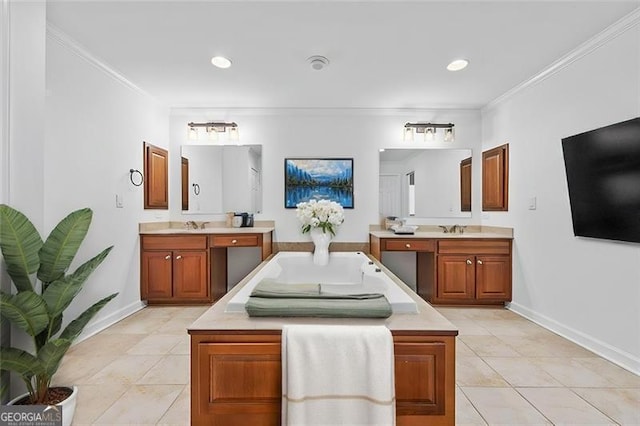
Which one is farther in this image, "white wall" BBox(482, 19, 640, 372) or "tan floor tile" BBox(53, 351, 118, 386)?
"white wall" BBox(482, 19, 640, 372)

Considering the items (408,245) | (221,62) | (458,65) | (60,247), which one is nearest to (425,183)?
(408,245)

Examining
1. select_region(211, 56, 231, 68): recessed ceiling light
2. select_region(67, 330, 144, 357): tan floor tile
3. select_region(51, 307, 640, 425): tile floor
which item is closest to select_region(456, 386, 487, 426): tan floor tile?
select_region(51, 307, 640, 425): tile floor

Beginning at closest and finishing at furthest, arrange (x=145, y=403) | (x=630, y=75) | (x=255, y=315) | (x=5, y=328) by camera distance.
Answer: (x=255, y=315), (x=5, y=328), (x=145, y=403), (x=630, y=75)

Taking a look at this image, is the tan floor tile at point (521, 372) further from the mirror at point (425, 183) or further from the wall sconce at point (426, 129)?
the wall sconce at point (426, 129)

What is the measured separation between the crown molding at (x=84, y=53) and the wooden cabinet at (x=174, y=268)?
1.58 metres

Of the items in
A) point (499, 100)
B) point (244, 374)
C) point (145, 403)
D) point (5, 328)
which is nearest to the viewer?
point (244, 374)

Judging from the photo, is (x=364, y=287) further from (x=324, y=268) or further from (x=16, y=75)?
(x=16, y=75)

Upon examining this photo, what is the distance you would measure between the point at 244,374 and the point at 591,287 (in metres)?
2.65

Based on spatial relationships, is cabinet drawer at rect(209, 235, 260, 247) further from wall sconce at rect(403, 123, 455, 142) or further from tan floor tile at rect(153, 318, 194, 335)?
wall sconce at rect(403, 123, 455, 142)

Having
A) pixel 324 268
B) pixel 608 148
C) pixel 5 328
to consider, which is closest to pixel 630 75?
pixel 608 148

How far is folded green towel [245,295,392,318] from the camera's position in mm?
1423

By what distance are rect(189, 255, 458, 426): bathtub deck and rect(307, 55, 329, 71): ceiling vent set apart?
2206 mm

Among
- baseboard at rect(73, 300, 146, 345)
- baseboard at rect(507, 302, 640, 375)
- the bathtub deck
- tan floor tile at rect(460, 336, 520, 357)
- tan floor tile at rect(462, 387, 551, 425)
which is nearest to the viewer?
the bathtub deck

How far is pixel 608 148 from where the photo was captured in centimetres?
223
